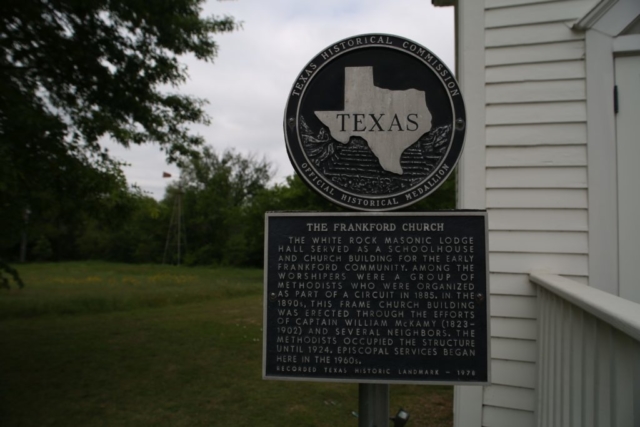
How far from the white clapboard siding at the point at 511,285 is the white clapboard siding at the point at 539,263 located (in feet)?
0.13

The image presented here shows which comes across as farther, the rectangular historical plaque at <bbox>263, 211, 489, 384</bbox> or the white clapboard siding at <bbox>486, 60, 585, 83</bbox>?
the white clapboard siding at <bbox>486, 60, 585, 83</bbox>

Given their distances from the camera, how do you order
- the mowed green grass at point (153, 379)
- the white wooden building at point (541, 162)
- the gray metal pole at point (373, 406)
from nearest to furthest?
the gray metal pole at point (373, 406) → the white wooden building at point (541, 162) → the mowed green grass at point (153, 379)

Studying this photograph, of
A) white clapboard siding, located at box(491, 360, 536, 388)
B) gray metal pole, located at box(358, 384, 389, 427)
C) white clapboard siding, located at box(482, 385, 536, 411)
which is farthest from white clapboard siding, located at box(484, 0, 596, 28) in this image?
gray metal pole, located at box(358, 384, 389, 427)

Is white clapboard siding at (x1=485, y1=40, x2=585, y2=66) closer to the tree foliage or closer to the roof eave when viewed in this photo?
the roof eave

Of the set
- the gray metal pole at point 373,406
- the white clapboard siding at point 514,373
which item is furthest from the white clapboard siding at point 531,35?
the gray metal pole at point 373,406

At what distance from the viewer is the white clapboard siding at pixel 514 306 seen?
3541 millimetres

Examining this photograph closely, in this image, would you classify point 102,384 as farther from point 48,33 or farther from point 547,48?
point 547,48

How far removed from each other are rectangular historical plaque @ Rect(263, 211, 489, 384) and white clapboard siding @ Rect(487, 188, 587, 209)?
1.34 meters

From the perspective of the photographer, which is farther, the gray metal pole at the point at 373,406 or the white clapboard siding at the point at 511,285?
the white clapboard siding at the point at 511,285

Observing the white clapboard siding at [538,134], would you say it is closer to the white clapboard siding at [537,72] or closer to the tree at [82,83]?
the white clapboard siding at [537,72]

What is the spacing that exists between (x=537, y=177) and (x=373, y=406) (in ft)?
7.14

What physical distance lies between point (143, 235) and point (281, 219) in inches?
1870

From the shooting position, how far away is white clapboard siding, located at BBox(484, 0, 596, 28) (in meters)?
3.60

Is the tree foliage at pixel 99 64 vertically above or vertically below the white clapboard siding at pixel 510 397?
above
